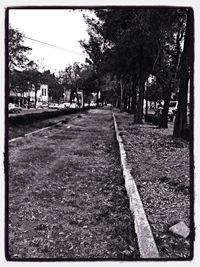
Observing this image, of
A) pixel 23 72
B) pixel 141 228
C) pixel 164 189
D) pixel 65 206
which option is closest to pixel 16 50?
pixel 23 72

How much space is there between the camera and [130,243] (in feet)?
10.9

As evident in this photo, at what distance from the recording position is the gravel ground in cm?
297

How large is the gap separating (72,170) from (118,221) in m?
2.39

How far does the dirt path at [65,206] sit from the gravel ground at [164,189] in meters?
0.28

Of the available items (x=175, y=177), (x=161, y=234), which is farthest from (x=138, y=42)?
(x=161, y=234)

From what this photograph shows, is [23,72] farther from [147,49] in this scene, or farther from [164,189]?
[147,49]

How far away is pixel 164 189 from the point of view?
434 cm

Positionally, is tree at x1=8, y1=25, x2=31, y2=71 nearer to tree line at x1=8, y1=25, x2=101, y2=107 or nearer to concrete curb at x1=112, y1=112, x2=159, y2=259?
tree line at x1=8, y1=25, x2=101, y2=107

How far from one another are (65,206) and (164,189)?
1.20 meters

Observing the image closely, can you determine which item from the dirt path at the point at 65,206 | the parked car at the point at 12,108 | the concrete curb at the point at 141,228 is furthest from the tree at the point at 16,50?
the concrete curb at the point at 141,228

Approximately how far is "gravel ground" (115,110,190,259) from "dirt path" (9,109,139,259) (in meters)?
0.28

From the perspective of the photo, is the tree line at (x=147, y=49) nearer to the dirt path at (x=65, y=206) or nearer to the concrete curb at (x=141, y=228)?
the concrete curb at (x=141, y=228)

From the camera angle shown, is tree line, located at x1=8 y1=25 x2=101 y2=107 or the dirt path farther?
the dirt path

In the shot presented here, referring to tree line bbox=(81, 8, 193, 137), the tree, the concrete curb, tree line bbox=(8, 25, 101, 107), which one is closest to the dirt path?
the concrete curb
